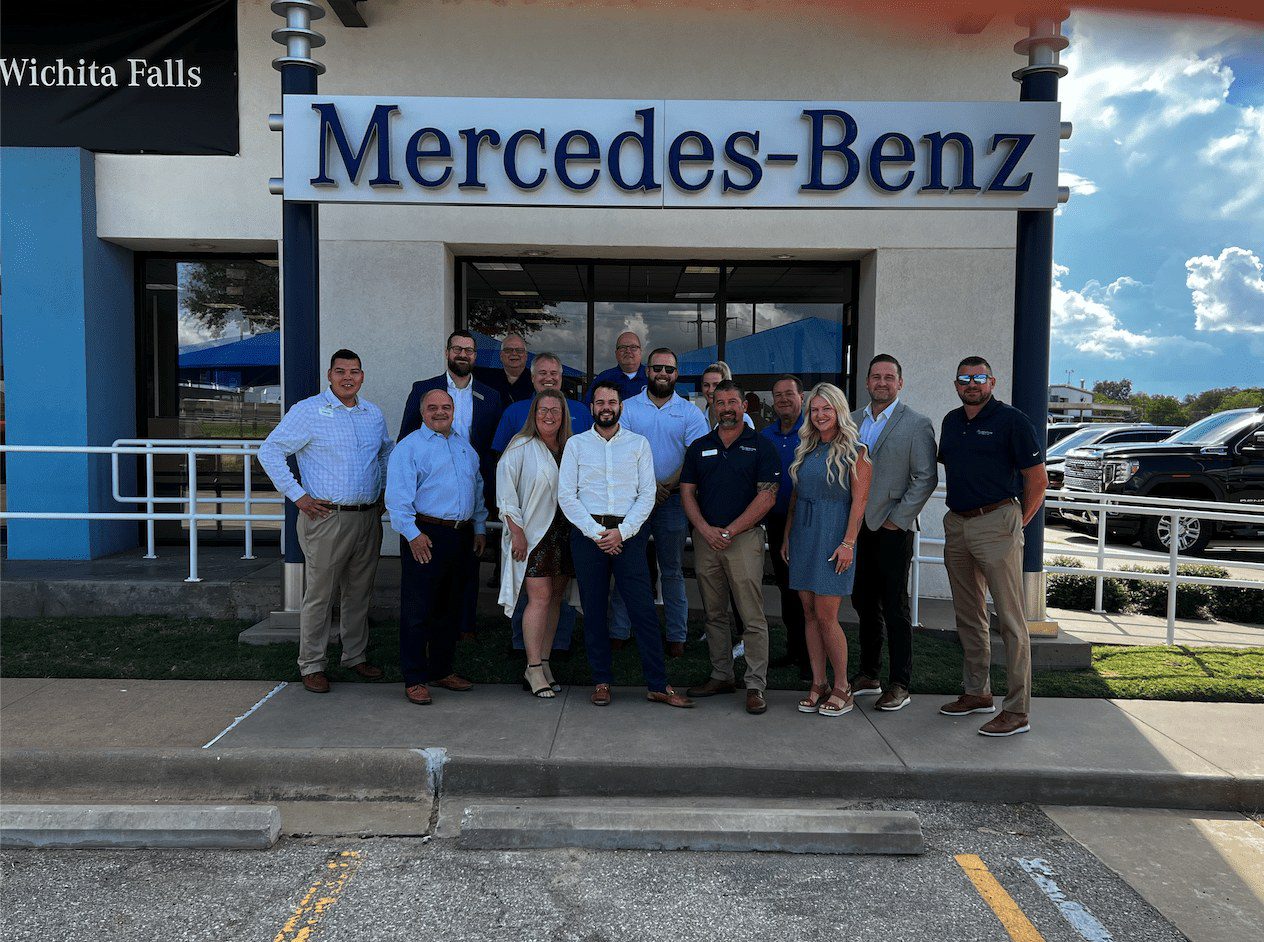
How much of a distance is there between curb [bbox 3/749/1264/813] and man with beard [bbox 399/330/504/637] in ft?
5.25

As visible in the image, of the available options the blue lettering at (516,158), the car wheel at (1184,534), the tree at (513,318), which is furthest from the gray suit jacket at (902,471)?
the car wheel at (1184,534)

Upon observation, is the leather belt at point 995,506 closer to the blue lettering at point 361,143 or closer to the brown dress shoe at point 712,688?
the brown dress shoe at point 712,688

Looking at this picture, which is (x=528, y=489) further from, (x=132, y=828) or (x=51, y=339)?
(x=51, y=339)

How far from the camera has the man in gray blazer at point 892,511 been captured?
5.10 meters

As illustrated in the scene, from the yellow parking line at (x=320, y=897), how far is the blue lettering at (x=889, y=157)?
5.16 m

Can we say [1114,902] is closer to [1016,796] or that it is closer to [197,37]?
[1016,796]

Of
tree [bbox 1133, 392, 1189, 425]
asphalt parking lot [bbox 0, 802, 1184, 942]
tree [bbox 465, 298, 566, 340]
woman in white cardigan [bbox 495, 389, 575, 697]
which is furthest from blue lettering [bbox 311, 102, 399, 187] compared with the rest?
tree [bbox 1133, 392, 1189, 425]

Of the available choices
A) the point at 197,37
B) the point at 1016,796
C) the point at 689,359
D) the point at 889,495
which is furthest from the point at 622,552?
the point at 197,37

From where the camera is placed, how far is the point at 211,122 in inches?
320

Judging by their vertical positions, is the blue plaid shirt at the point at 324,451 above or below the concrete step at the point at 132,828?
above

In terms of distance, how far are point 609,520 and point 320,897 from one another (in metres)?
2.44

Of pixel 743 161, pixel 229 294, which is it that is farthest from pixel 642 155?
pixel 229 294

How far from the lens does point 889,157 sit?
19.6 ft

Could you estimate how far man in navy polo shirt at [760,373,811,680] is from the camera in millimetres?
5574
